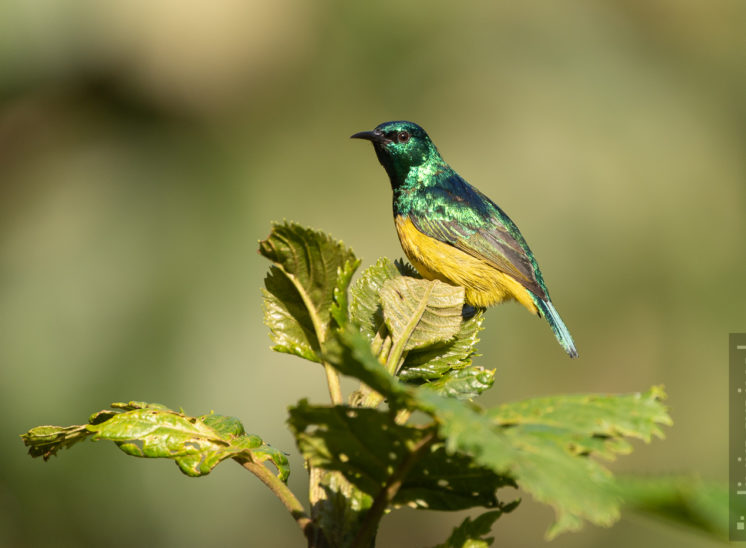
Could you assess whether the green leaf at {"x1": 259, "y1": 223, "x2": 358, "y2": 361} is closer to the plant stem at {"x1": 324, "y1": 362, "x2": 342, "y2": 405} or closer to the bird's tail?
the plant stem at {"x1": 324, "y1": 362, "x2": 342, "y2": 405}

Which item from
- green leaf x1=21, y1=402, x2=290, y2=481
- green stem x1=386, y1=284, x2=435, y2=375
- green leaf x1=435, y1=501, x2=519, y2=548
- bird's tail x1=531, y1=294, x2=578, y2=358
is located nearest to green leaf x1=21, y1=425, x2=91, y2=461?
green leaf x1=21, y1=402, x2=290, y2=481

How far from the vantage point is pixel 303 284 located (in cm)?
138

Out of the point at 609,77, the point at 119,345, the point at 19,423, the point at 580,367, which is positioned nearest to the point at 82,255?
the point at 119,345

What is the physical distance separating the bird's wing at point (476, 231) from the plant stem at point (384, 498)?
133 inches

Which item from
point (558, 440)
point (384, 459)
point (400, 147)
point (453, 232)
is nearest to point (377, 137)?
point (400, 147)

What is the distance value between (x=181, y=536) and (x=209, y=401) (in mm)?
1110

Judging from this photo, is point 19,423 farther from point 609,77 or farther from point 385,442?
point 609,77

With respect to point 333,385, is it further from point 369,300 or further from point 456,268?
point 456,268

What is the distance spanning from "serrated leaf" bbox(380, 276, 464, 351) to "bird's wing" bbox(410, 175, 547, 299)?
2767 millimetres

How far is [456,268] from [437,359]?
2.79 meters

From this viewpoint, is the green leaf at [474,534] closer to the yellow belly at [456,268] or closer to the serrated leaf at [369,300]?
the serrated leaf at [369,300]

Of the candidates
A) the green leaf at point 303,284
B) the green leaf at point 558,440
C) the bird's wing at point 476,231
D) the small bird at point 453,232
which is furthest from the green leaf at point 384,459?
the bird's wing at point 476,231

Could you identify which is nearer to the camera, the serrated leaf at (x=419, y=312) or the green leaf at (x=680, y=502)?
the green leaf at (x=680, y=502)

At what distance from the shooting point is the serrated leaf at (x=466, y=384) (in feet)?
4.48
